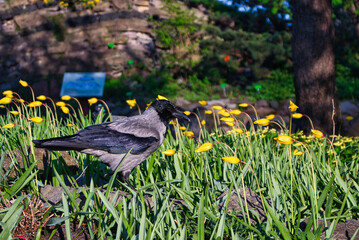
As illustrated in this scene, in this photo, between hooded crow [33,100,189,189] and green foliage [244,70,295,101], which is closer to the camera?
hooded crow [33,100,189,189]

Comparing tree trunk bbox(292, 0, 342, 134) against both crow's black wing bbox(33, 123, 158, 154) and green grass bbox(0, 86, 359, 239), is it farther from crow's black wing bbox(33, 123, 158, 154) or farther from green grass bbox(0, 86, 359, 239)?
crow's black wing bbox(33, 123, 158, 154)

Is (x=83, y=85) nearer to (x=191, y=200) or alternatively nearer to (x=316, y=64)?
(x=316, y=64)

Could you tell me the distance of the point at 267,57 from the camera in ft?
35.7

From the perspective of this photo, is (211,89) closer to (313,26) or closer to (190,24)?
(190,24)

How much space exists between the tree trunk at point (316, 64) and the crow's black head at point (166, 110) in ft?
9.32

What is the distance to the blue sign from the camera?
6598 mm

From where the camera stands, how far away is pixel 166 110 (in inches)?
120

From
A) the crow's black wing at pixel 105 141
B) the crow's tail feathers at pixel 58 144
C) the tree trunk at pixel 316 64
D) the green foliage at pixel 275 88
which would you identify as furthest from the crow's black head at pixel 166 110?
the green foliage at pixel 275 88

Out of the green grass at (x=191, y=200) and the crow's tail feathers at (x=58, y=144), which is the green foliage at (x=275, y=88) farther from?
the crow's tail feathers at (x=58, y=144)

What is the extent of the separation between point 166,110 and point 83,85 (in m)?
4.03

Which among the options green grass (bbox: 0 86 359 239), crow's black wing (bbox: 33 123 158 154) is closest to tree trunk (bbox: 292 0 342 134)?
green grass (bbox: 0 86 359 239)

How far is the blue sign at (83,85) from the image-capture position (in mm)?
6598

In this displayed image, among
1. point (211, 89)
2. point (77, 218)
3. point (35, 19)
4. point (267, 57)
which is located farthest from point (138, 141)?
point (35, 19)

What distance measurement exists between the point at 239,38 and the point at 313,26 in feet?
19.7
